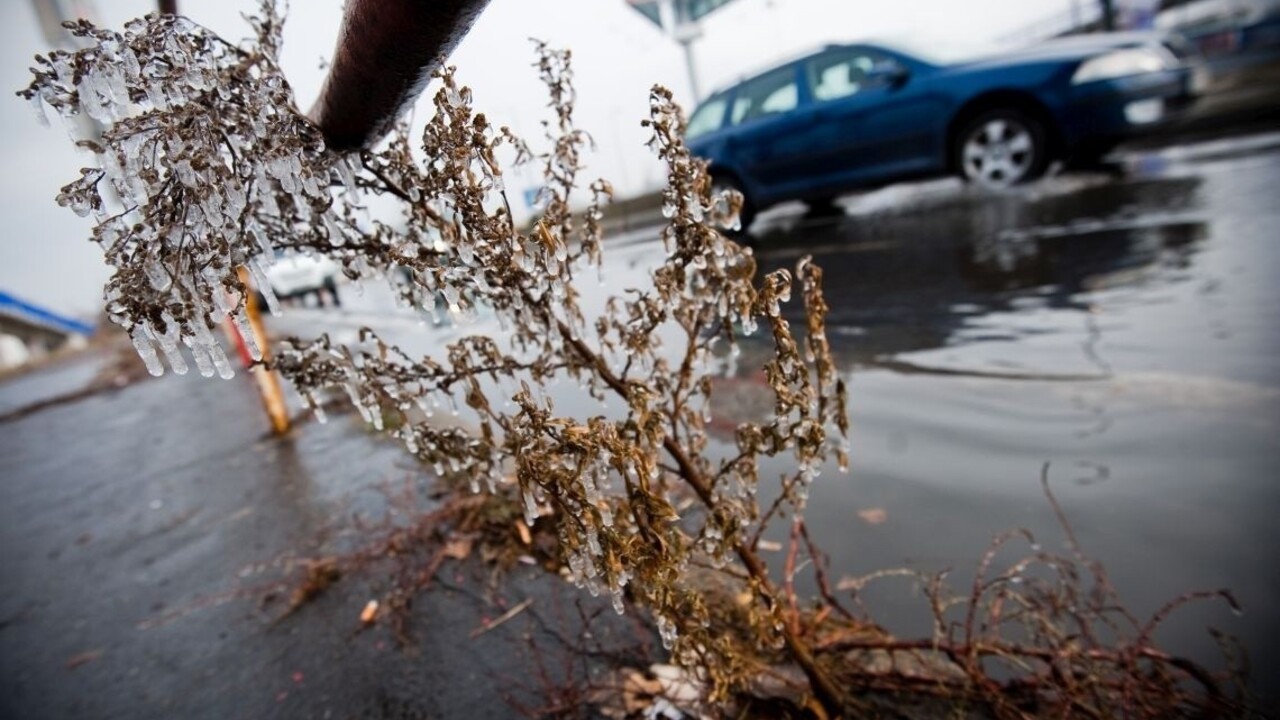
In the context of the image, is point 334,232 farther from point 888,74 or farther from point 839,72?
point 839,72

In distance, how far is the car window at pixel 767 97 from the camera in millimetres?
6836

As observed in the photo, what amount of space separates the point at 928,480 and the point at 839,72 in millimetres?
5623

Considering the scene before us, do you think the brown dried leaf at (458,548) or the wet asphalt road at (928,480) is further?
the brown dried leaf at (458,548)

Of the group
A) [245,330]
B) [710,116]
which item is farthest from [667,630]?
[710,116]

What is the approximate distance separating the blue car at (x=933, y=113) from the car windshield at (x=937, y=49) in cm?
4

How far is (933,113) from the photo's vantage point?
582cm

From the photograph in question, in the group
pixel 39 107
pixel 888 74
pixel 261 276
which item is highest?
pixel 888 74

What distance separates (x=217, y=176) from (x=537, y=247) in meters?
0.49

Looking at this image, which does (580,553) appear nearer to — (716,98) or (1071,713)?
(1071,713)

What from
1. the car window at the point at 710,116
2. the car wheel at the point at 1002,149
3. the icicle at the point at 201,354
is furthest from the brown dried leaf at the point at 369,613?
the car window at the point at 710,116

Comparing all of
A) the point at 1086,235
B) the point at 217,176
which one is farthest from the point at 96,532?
the point at 1086,235

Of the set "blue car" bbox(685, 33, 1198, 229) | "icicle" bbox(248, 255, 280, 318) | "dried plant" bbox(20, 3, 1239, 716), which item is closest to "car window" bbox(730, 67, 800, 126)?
"blue car" bbox(685, 33, 1198, 229)

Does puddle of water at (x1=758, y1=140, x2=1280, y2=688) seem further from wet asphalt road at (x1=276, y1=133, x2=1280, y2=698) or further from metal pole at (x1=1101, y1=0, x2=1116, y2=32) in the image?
metal pole at (x1=1101, y1=0, x2=1116, y2=32)

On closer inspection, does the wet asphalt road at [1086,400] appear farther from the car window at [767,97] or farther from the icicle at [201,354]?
the car window at [767,97]
